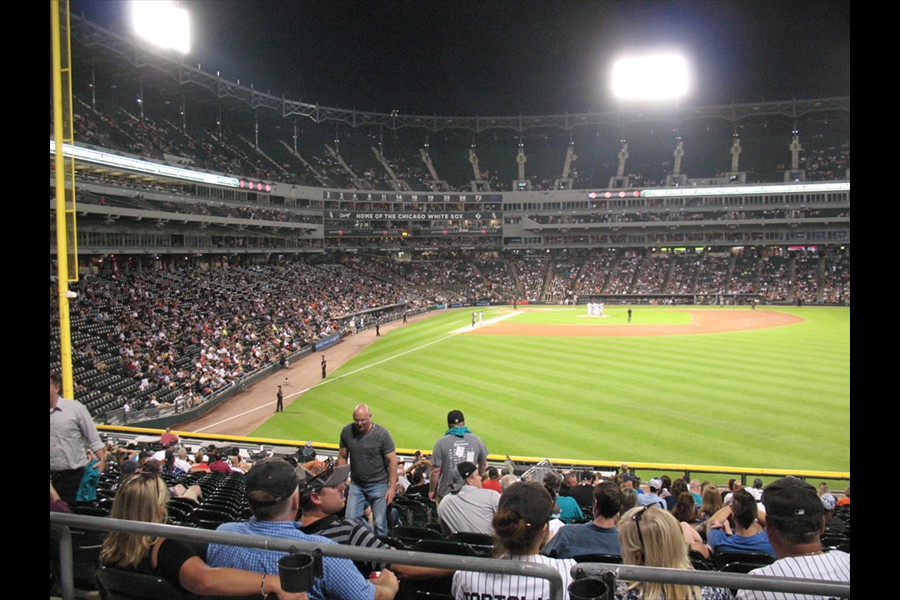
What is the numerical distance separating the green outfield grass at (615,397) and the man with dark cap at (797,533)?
620 inches

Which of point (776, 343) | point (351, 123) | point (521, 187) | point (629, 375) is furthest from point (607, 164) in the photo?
point (629, 375)

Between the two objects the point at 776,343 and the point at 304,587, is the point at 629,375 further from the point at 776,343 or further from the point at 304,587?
the point at 304,587

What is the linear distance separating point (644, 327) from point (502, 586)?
1829 inches

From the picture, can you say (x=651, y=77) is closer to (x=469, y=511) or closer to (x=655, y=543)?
(x=469, y=511)

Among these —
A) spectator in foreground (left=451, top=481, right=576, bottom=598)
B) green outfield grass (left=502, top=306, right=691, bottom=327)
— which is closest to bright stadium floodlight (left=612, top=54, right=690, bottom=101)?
green outfield grass (left=502, top=306, right=691, bottom=327)

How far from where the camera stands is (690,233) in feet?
279

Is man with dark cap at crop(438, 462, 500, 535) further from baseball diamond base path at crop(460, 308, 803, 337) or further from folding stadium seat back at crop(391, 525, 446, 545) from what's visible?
baseball diamond base path at crop(460, 308, 803, 337)

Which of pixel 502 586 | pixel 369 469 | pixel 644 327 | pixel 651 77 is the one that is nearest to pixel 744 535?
pixel 502 586

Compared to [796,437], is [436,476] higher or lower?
higher

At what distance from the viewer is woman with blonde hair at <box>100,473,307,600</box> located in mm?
3715

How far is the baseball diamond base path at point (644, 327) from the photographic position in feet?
145

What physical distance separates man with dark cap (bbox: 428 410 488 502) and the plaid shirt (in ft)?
13.6

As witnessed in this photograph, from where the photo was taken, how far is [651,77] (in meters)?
61.6
